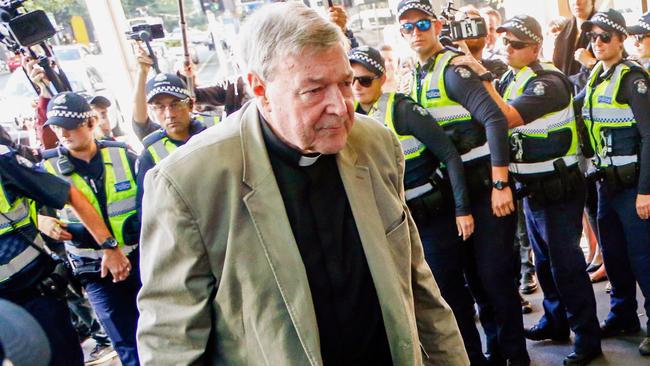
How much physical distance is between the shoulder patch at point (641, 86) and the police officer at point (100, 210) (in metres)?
2.35

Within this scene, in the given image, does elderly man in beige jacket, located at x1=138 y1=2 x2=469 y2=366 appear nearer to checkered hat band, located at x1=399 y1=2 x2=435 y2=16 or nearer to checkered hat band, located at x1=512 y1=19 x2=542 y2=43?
checkered hat band, located at x1=399 y1=2 x2=435 y2=16

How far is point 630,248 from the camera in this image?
2.71 m

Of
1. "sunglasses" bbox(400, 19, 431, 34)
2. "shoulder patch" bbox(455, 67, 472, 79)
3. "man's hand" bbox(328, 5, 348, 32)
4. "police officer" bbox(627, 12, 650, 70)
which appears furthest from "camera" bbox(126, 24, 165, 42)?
"police officer" bbox(627, 12, 650, 70)

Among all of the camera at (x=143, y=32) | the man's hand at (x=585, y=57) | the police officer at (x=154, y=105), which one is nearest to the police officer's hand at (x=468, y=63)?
the man's hand at (x=585, y=57)

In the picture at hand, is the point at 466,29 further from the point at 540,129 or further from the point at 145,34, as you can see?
the point at 145,34

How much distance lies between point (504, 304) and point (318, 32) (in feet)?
6.33

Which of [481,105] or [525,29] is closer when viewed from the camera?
[481,105]

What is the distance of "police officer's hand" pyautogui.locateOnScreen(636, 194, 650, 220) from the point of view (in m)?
2.54

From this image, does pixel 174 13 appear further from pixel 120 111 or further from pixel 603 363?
pixel 603 363

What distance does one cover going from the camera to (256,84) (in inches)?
48.6

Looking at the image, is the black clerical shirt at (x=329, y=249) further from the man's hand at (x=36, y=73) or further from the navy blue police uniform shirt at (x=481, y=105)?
the man's hand at (x=36, y=73)

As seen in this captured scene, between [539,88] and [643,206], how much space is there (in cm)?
67

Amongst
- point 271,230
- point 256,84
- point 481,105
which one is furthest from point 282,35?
point 481,105

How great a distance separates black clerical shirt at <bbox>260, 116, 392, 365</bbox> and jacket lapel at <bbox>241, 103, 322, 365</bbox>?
67 mm
